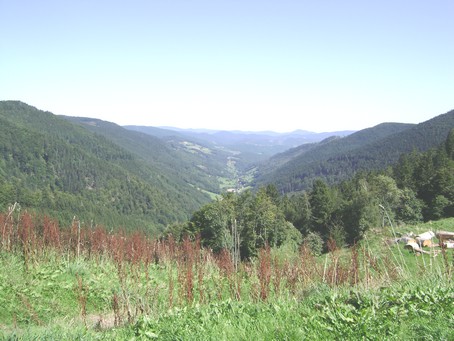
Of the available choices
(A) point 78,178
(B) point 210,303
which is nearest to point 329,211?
(B) point 210,303

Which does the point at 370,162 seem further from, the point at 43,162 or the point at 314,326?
the point at 314,326

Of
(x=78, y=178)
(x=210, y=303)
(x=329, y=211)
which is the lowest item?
(x=78, y=178)

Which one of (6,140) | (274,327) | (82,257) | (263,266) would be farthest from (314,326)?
(6,140)

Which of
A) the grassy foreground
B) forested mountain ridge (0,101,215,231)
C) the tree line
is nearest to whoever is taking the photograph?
the grassy foreground

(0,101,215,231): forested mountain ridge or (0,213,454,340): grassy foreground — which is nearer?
(0,213,454,340): grassy foreground

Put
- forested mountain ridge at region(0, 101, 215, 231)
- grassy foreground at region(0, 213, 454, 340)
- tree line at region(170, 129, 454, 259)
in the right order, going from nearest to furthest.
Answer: grassy foreground at region(0, 213, 454, 340) < tree line at region(170, 129, 454, 259) < forested mountain ridge at region(0, 101, 215, 231)

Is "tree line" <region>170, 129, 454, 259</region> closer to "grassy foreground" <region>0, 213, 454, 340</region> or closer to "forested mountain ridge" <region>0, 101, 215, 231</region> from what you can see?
"grassy foreground" <region>0, 213, 454, 340</region>

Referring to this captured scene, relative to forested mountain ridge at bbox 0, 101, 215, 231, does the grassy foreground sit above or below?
above

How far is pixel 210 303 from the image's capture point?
512 cm

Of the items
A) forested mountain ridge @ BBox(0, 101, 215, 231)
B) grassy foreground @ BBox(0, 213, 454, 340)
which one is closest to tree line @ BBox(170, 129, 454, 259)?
grassy foreground @ BBox(0, 213, 454, 340)

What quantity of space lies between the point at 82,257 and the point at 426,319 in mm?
7690

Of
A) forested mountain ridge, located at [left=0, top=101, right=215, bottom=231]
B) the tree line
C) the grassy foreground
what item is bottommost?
forested mountain ridge, located at [left=0, top=101, right=215, bottom=231]

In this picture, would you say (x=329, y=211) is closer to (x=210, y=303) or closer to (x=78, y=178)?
(x=210, y=303)

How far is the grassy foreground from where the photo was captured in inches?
143
